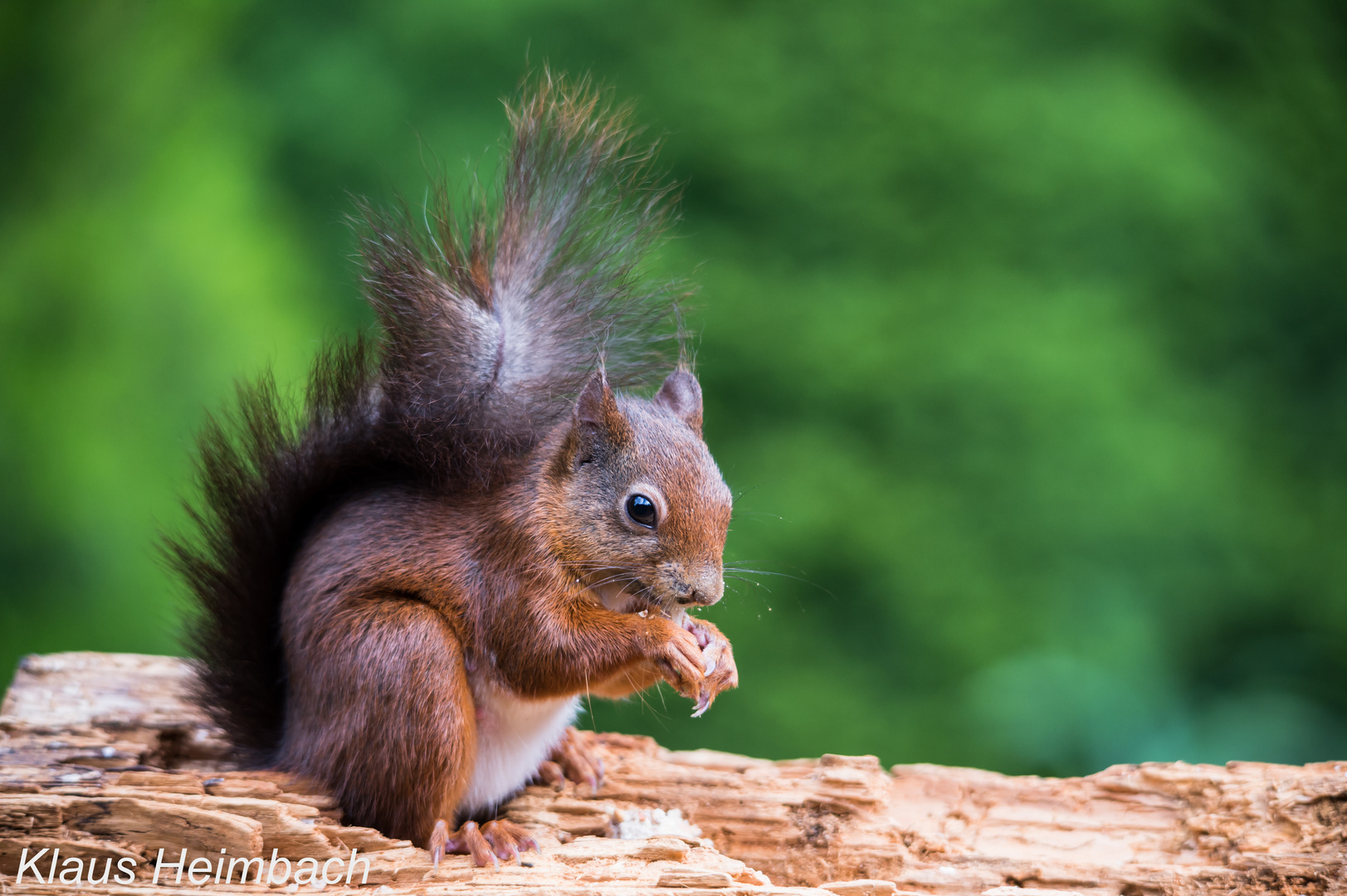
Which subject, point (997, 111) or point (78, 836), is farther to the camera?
point (997, 111)

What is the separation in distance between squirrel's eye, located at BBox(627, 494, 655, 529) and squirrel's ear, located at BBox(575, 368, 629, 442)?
0.11m

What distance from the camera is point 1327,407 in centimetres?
303

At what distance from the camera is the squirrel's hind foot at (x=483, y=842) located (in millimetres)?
1736

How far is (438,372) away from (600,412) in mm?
315

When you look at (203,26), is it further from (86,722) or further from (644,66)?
(86,722)

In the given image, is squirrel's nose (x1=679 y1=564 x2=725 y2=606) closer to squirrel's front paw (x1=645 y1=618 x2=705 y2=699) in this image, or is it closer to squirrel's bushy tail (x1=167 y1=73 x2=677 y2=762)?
squirrel's front paw (x1=645 y1=618 x2=705 y2=699)

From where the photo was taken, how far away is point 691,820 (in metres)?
2.10

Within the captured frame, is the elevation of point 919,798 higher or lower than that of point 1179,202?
lower

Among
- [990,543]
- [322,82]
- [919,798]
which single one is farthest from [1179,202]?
[322,82]

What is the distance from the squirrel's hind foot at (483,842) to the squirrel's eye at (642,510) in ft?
1.86

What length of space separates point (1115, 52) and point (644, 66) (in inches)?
53.5

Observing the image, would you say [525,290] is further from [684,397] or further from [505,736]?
[505,736]

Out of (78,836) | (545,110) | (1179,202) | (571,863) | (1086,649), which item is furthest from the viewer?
(1179,202)

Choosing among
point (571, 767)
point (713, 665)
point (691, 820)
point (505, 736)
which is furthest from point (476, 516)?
point (691, 820)
